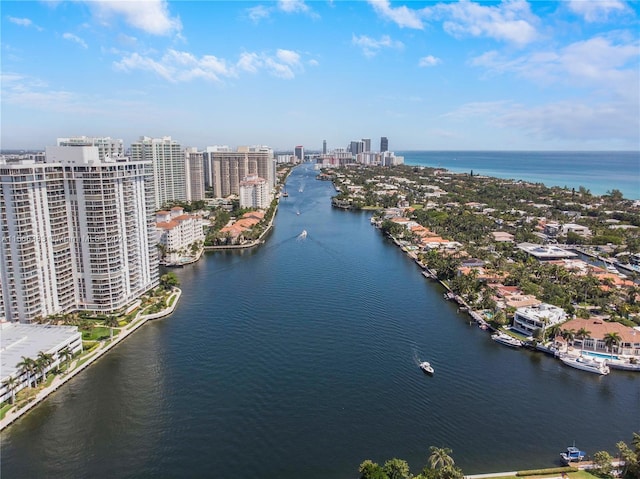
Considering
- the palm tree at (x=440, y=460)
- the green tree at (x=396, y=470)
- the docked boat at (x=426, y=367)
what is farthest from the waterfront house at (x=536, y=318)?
the green tree at (x=396, y=470)

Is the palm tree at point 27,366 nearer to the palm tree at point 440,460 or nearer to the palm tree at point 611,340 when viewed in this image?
the palm tree at point 440,460

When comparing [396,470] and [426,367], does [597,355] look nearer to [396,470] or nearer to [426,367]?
[426,367]

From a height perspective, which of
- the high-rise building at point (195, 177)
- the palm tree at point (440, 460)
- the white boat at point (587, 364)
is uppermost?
the high-rise building at point (195, 177)

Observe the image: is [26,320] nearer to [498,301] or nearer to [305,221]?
[498,301]

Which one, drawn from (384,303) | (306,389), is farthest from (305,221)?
(306,389)

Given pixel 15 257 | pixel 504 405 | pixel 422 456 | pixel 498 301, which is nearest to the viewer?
pixel 422 456

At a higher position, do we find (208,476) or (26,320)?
(26,320)
